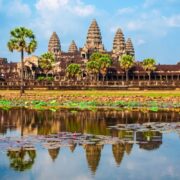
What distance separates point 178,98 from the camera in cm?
6662

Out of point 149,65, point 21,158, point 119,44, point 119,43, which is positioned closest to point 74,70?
point 149,65

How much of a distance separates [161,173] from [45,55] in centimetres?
11130

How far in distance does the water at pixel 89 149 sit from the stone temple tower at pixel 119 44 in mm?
137466

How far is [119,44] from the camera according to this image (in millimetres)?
179750

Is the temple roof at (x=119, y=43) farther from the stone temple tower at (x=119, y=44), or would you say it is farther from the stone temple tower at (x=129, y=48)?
the stone temple tower at (x=129, y=48)

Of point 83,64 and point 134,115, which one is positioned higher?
point 83,64

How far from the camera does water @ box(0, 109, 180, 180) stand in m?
21.5

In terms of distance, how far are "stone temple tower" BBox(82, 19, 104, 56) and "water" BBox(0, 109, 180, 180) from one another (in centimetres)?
13653

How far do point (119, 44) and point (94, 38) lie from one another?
372 inches

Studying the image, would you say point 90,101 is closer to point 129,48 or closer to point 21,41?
point 21,41

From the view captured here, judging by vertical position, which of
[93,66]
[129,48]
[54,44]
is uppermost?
[54,44]

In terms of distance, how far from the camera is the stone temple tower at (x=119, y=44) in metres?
178

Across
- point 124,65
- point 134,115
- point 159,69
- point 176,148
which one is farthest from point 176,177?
point 159,69

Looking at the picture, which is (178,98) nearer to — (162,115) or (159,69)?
(162,115)
